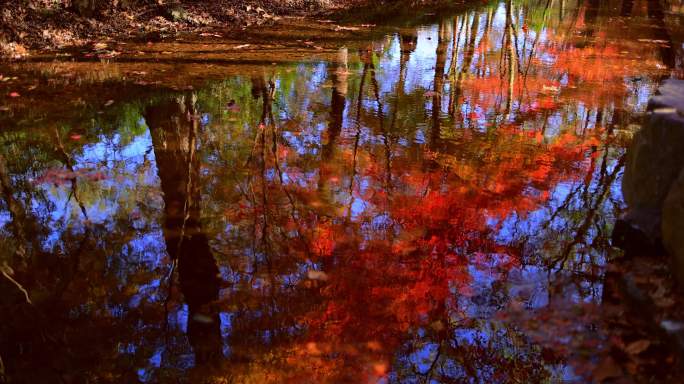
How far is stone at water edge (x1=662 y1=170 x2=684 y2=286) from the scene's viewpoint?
3.98 metres

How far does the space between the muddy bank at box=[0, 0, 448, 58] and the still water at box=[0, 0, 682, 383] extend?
1082mm

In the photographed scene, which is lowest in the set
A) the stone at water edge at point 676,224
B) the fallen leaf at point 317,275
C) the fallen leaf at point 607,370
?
the fallen leaf at point 607,370

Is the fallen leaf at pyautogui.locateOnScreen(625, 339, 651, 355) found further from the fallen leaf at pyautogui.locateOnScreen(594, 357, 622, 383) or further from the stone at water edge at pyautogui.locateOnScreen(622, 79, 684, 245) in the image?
Answer: the stone at water edge at pyautogui.locateOnScreen(622, 79, 684, 245)

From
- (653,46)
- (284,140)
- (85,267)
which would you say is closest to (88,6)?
(284,140)

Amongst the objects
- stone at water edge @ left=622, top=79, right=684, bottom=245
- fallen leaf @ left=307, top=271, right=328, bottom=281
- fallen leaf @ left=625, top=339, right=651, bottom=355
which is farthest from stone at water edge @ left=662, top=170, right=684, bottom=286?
fallen leaf @ left=307, top=271, right=328, bottom=281

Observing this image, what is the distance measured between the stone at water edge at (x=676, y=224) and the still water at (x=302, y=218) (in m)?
0.64

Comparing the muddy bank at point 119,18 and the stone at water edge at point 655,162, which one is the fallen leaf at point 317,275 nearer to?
the stone at water edge at point 655,162

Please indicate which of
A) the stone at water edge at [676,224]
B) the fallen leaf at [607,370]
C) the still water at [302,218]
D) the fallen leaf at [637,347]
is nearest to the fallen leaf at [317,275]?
the still water at [302,218]

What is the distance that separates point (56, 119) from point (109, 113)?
68 cm

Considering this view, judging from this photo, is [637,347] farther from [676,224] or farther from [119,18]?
[119,18]

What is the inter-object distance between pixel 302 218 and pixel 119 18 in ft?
31.9

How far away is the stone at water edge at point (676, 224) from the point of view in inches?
157

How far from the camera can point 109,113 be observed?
7.91m

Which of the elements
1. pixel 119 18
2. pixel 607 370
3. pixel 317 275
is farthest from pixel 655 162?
pixel 119 18
